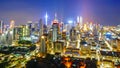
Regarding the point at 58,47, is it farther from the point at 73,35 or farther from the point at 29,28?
the point at 29,28

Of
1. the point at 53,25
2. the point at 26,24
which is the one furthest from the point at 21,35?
the point at 53,25

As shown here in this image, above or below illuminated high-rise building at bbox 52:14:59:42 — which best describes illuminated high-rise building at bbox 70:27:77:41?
below

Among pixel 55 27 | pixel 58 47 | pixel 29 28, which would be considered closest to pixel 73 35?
pixel 55 27

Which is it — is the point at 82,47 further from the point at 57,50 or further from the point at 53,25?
the point at 53,25

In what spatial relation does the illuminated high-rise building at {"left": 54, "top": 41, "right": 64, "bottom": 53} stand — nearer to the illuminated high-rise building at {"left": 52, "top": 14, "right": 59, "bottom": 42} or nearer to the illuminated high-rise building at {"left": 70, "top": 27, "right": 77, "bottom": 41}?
the illuminated high-rise building at {"left": 52, "top": 14, "right": 59, "bottom": 42}

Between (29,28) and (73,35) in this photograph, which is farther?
(29,28)

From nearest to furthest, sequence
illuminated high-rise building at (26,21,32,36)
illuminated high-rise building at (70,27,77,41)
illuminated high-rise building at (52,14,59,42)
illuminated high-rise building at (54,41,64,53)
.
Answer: illuminated high-rise building at (54,41,64,53)
illuminated high-rise building at (52,14,59,42)
illuminated high-rise building at (70,27,77,41)
illuminated high-rise building at (26,21,32,36)

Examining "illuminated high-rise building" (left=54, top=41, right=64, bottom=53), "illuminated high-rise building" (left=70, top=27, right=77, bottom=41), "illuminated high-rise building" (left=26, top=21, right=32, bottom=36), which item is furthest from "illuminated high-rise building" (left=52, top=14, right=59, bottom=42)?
"illuminated high-rise building" (left=26, top=21, right=32, bottom=36)

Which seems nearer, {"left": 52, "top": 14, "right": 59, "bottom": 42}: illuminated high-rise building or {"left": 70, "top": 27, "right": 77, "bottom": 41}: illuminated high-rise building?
{"left": 52, "top": 14, "right": 59, "bottom": 42}: illuminated high-rise building

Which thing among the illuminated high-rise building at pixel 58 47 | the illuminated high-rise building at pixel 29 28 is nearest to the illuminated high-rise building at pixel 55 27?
the illuminated high-rise building at pixel 58 47

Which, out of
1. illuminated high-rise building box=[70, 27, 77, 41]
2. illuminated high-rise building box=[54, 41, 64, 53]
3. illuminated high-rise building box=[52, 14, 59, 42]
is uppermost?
illuminated high-rise building box=[52, 14, 59, 42]

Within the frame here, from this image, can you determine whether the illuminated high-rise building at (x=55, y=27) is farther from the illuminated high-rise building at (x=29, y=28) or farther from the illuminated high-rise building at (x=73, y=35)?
the illuminated high-rise building at (x=29, y=28)
